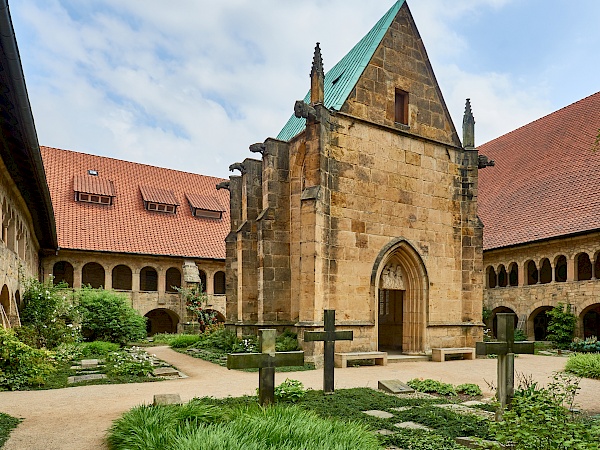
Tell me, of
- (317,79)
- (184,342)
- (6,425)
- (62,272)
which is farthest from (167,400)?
(62,272)

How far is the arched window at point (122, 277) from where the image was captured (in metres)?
27.0

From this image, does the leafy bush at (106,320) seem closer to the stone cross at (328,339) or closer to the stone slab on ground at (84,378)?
the stone slab on ground at (84,378)

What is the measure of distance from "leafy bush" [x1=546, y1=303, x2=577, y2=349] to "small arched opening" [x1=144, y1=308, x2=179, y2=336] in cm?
Result: 1864

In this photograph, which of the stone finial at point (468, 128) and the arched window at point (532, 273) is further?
the arched window at point (532, 273)

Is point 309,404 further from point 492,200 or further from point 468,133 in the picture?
point 492,200

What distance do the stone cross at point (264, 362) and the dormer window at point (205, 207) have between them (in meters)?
23.7

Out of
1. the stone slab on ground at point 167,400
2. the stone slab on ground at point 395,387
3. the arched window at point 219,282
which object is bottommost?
the stone slab on ground at point 395,387

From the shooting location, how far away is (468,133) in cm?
1697

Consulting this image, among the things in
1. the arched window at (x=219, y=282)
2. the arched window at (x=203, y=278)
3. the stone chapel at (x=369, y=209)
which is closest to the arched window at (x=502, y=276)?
the stone chapel at (x=369, y=209)

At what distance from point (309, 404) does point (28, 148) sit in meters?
6.69

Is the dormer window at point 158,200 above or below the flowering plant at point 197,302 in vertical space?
above

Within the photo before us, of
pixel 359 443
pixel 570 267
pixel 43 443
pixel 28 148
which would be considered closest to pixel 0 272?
pixel 28 148

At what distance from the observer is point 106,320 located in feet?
61.2

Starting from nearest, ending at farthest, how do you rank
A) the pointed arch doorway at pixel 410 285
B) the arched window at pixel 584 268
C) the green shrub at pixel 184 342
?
the pointed arch doorway at pixel 410 285 → the green shrub at pixel 184 342 → the arched window at pixel 584 268
